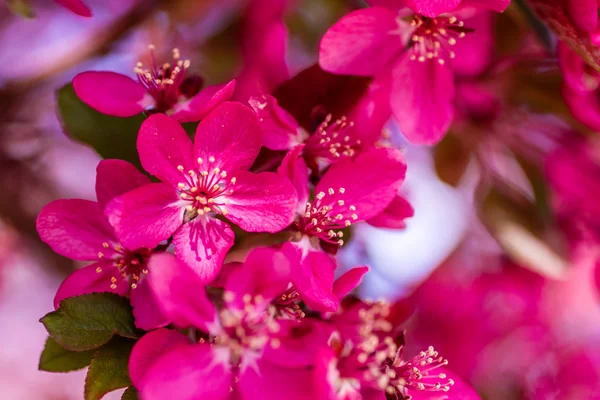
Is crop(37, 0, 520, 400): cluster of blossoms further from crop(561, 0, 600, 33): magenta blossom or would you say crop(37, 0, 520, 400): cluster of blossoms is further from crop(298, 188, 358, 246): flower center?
crop(561, 0, 600, 33): magenta blossom

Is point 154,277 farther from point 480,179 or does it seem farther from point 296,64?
point 296,64

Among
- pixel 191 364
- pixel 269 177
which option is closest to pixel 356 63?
pixel 269 177

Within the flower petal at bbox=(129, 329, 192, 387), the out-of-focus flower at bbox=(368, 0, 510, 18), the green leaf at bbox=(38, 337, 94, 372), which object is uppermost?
the out-of-focus flower at bbox=(368, 0, 510, 18)

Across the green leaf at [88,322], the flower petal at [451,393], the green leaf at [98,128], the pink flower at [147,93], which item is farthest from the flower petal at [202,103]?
the flower petal at [451,393]

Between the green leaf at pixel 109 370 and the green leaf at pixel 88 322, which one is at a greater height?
the green leaf at pixel 88 322

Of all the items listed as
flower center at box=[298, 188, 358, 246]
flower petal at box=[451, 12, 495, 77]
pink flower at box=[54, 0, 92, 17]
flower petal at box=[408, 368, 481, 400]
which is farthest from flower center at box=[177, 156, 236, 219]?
flower petal at box=[451, 12, 495, 77]

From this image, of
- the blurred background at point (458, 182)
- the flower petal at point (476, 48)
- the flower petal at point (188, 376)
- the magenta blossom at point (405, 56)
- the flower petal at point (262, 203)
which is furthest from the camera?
the blurred background at point (458, 182)

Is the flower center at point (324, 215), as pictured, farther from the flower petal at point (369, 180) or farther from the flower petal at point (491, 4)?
the flower petal at point (491, 4)

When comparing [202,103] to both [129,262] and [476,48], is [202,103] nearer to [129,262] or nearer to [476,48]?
[129,262]
